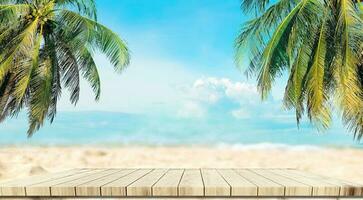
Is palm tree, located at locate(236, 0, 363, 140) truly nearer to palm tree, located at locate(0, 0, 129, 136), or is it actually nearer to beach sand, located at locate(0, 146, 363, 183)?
palm tree, located at locate(0, 0, 129, 136)

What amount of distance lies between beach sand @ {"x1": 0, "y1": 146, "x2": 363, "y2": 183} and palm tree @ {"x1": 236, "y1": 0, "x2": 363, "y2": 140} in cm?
638

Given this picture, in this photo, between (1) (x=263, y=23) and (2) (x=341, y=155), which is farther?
(2) (x=341, y=155)

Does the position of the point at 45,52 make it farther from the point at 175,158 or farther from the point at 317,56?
the point at 175,158

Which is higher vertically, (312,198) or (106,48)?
(106,48)

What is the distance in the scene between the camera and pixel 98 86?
1096 cm

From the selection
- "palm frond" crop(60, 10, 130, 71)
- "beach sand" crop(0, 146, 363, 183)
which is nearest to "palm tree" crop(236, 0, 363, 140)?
"palm frond" crop(60, 10, 130, 71)

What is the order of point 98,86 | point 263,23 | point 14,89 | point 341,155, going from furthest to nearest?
point 341,155 → point 98,86 → point 14,89 → point 263,23

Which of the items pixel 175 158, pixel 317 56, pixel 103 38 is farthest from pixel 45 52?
pixel 175 158

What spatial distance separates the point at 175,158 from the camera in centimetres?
1961

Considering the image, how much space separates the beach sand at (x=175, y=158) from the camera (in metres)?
15.8

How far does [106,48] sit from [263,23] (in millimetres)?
3917

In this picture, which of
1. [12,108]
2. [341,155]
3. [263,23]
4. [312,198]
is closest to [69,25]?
[12,108]

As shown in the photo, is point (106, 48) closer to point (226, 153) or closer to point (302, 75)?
point (302, 75)

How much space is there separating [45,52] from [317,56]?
6.66m
